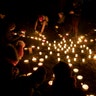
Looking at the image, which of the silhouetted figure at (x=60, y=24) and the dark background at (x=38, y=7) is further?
the dark background at (x=38, y=7)

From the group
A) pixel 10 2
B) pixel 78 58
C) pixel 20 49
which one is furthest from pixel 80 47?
pixel 10 2

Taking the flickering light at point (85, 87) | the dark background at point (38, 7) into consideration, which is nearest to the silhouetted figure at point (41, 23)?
the dark background at point (38, 7)

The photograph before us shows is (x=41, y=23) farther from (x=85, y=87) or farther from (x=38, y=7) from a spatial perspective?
(x=85, y=87)

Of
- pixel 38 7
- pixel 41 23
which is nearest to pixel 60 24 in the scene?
pixel 41 23

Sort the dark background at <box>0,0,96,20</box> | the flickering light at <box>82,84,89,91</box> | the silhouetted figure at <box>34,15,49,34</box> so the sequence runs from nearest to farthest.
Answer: the flickering light at <box>82,84,89,91</box> < the silhouetted figure at <box>34,15,49,34</box> < the dark background at <box>0,0,96,20</box>

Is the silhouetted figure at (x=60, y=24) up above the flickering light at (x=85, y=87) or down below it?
above

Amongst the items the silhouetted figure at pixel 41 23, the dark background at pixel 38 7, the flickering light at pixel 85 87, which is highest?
the dark background at pixel 38 7

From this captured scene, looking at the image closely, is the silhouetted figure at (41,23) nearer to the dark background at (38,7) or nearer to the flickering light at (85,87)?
the dark background at (38,7)

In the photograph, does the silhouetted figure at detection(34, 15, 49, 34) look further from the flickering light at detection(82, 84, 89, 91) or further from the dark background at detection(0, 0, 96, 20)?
the flickering light at detection(82, 84, 89, 91)

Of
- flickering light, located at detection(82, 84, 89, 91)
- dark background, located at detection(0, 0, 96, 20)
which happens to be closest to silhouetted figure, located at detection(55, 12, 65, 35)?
dark background, located at detection(0, 0, 96, 20)

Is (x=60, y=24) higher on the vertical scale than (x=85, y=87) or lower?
higher

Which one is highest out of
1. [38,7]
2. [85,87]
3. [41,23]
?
[38,7]

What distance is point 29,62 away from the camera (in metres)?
8.02

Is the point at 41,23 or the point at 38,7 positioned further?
the point at 38,7
